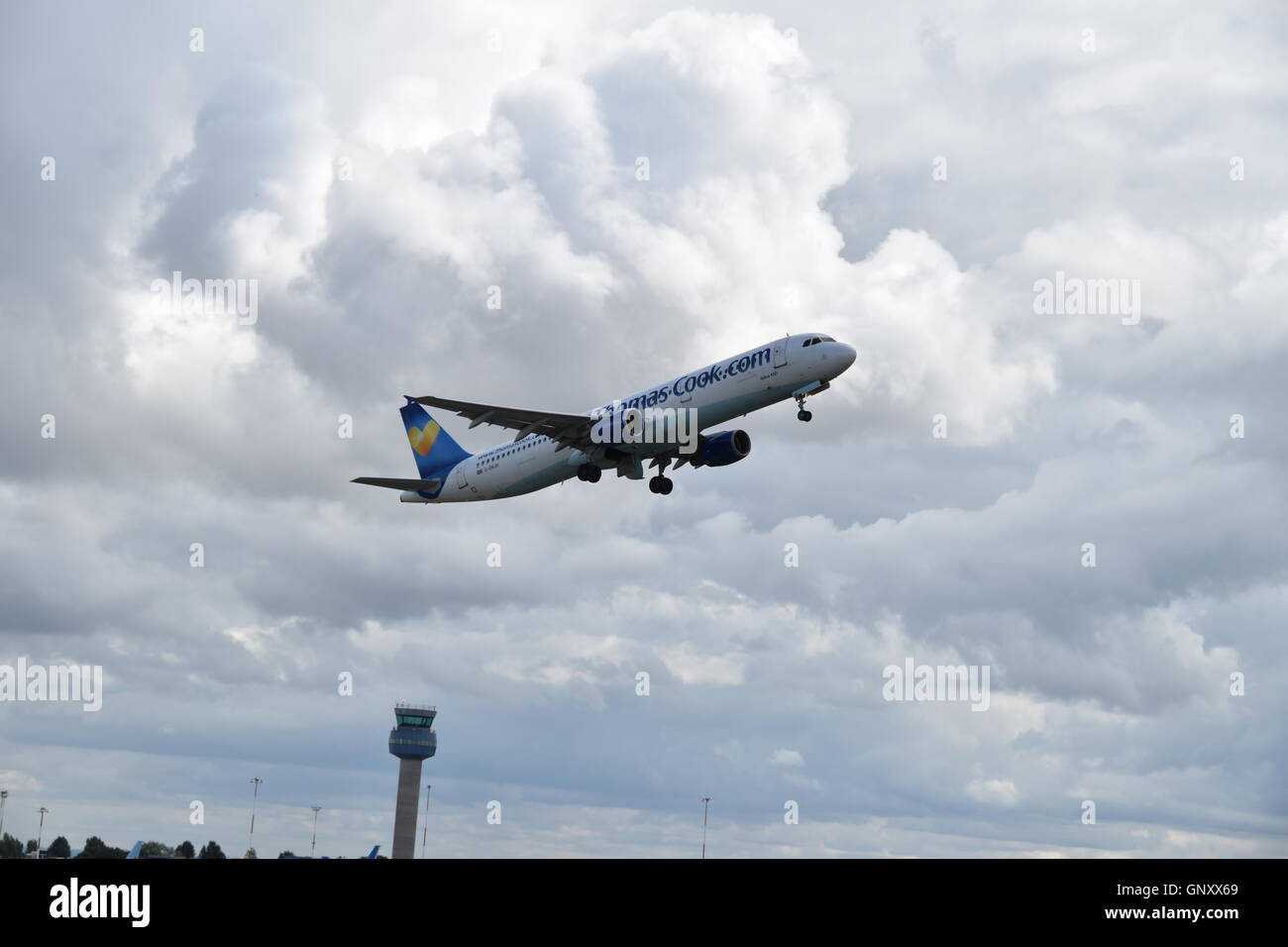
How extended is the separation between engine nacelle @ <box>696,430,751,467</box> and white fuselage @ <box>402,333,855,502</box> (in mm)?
3714

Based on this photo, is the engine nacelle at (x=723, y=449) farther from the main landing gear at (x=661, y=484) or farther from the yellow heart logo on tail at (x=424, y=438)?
the yellow heart logo on tail at (x=424, y=438)

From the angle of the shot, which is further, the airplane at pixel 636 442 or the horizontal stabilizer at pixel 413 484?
the horizontal stabilizer at pixel 413 484

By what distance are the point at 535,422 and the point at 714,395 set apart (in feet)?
41.8

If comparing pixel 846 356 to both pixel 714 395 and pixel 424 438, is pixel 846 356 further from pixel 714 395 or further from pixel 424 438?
pixel 424 438

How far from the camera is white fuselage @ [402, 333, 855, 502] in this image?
75.1 metres

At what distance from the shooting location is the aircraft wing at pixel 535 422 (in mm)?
82375

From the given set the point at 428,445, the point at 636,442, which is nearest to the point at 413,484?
the point at 428,445

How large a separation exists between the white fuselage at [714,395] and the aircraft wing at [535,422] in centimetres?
138

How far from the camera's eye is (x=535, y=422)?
84.3m

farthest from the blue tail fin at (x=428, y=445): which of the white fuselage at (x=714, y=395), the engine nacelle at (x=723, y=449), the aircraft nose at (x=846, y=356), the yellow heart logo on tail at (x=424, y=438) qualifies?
the aircraft nose at (x=846, y=356)

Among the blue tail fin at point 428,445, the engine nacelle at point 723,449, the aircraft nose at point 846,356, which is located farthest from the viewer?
the blue tail fin at point 428,445
